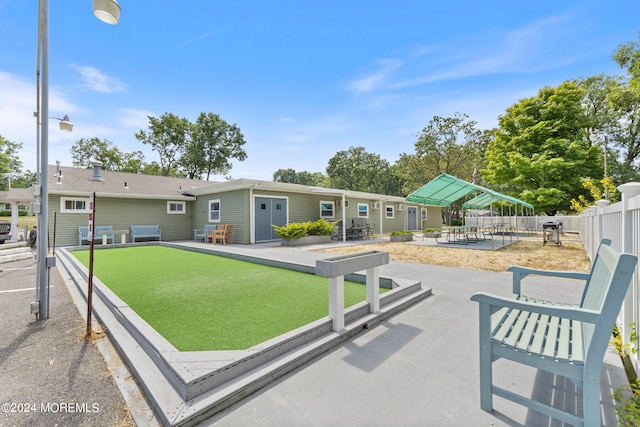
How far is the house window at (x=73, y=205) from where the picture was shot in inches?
432

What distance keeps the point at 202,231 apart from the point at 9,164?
38.4 meters

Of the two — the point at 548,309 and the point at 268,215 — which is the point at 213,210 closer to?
the point at 268,215

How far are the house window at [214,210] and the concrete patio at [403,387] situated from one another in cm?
1024

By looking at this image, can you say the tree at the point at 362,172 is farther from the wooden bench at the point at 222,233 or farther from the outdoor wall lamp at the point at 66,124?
the outdoor wall lamp at the point at 66,124

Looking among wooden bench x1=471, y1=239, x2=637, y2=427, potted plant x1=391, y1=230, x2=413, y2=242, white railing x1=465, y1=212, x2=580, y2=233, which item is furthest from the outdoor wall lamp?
white railing x1=465, y1=212, x2=580, y2=233

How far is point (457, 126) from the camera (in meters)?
24.5

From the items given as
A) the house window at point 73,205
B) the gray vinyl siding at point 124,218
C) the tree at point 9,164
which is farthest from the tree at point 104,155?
the house window at point 73,205

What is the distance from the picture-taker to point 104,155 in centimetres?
2861

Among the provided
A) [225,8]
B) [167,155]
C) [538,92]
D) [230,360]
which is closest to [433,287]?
[230,360]

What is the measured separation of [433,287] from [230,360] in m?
3.76

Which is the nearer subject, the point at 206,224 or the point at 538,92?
the point at 206,224

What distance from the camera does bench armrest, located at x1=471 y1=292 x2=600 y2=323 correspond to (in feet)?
4.55

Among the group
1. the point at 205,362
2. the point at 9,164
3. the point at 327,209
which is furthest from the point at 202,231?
the point at 9,164

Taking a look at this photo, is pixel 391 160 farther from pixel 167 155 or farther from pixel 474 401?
pixel 474 401
